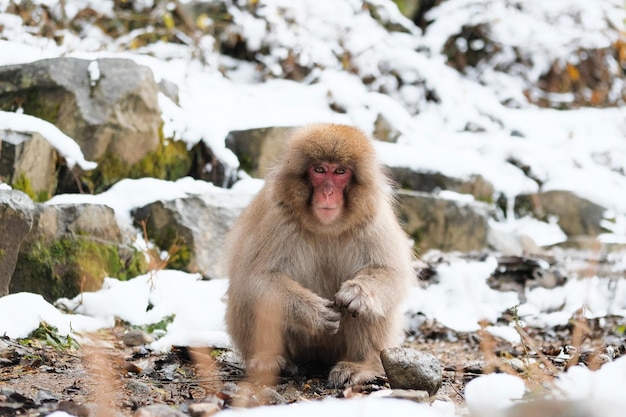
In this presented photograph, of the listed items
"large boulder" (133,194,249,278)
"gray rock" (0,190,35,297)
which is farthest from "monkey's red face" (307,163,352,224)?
"large boulder" (133,194,249,278)

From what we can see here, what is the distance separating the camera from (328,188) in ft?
12.1

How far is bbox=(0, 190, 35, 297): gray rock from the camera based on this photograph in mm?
4281

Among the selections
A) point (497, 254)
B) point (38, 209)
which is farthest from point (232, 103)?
point (38, 209)

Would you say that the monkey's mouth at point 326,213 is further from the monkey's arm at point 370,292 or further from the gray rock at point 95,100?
the gray rock at point 95,100

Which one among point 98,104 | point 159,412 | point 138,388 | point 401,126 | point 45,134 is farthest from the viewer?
point 401,126

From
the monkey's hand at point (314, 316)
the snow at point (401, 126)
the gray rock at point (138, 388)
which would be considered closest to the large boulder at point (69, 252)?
the snow at point (401, 126)

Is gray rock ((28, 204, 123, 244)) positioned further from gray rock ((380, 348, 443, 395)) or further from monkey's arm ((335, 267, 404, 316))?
gray rock ((380, 348, 443, 395))

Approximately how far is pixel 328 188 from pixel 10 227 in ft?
6.02

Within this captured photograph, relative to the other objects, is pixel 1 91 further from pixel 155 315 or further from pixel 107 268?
pixel 155 315

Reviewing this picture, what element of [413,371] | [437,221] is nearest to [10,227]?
[413,371]

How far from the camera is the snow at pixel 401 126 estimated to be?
4570 millimetres

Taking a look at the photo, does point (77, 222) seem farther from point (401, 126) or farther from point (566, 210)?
point (566, 210)

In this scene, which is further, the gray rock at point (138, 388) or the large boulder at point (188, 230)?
the large boulder at point (188, 230)

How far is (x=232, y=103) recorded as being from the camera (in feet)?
26.5
